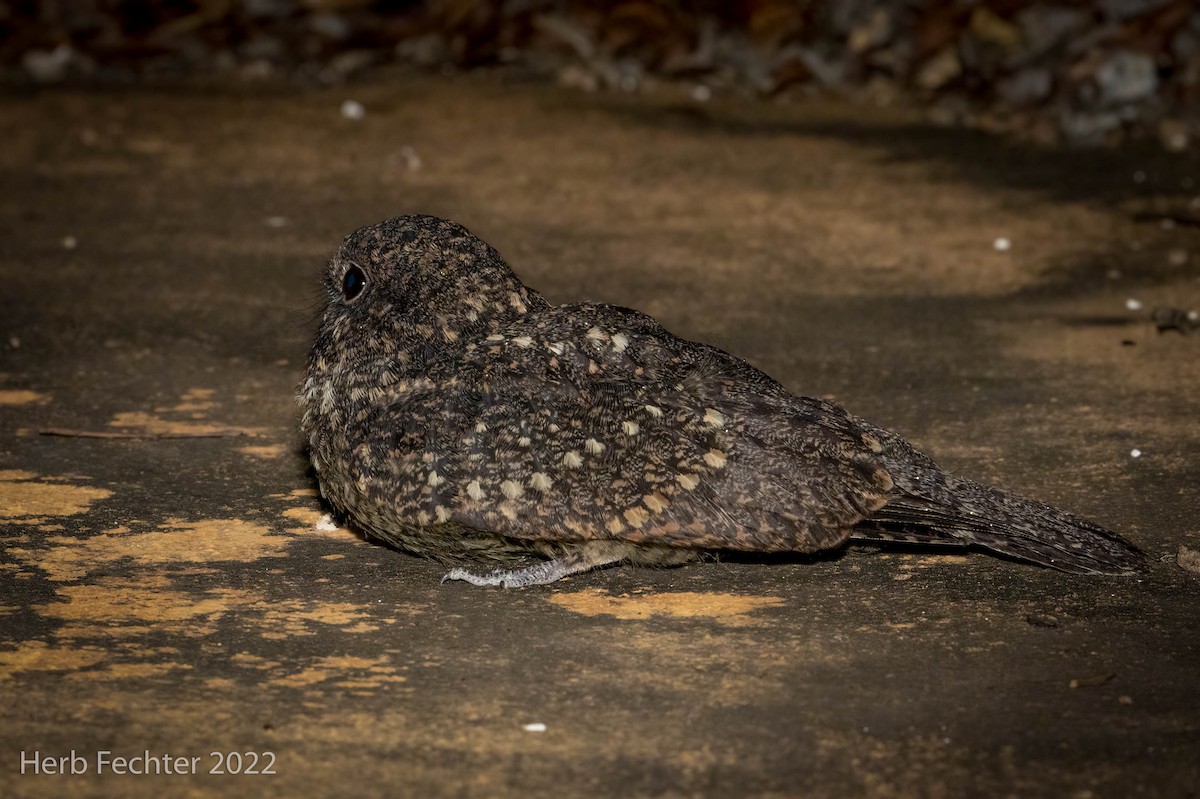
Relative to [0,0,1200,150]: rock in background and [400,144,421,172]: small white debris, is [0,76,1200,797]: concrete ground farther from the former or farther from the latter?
[0,0,1200,150]: rock in background

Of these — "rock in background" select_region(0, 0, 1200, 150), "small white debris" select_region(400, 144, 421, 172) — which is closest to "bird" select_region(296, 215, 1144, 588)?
"small white debris" select_region(400, 144, 421, 172)

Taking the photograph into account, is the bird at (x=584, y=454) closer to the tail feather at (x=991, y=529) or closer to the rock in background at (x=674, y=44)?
the tail feather at (x=991, y=529)

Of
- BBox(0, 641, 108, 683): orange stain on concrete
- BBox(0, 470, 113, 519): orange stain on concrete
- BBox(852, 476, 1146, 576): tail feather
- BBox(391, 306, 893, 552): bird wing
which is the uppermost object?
BBox(391, 306, 893, 552): bird wing

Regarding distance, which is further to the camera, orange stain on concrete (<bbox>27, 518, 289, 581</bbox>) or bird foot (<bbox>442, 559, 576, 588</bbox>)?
orange stain on concrete (<bbox>27, 518, 289, 581</bbox>)

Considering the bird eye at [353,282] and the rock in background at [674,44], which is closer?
the bird eye at [353,282]

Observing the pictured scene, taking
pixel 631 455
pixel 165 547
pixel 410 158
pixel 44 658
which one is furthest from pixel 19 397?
pixel 410 158

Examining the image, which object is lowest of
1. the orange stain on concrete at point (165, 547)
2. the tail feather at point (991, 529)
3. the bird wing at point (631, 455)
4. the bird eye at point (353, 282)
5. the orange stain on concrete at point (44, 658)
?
the orange stain on concrete at point (165, 547)

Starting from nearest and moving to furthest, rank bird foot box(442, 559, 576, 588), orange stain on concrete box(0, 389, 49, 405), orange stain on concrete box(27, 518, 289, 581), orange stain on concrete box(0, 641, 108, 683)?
orange stain on concrete box(0, 641, 108, 683)
bird foot box(442, 559, 576, 588)
orange stain on concrete box(27, 518, 289, 581)
orange stain on concrete box(0, 389, 49, 405)

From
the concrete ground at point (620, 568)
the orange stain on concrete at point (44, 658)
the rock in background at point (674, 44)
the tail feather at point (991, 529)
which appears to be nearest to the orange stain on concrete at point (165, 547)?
the concrete ground at point (620, 568)
